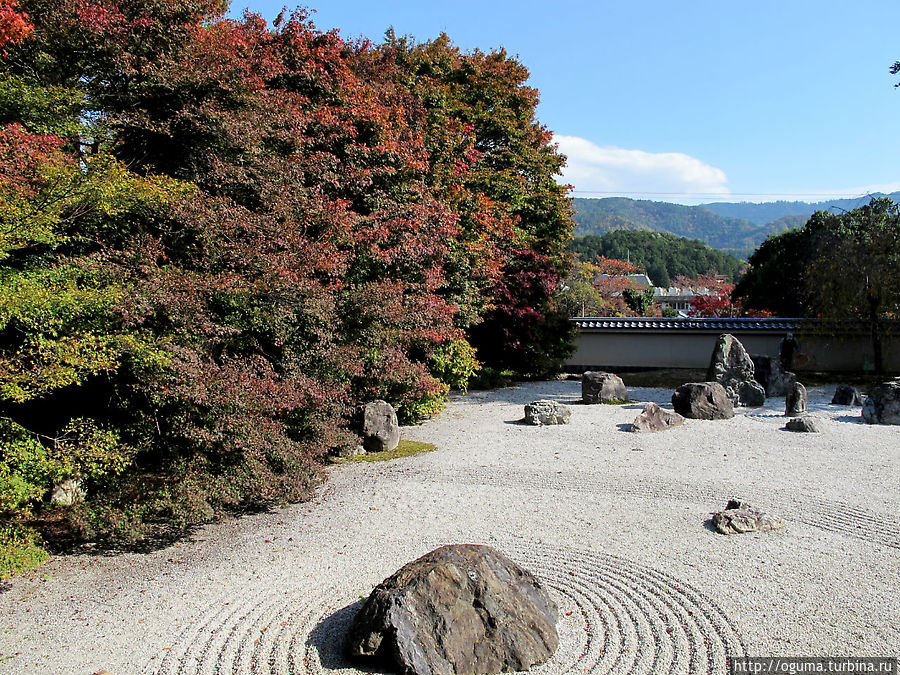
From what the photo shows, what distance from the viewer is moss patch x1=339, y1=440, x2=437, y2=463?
1013cm

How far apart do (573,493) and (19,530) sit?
609cm

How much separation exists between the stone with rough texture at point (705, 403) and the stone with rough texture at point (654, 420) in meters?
0.74

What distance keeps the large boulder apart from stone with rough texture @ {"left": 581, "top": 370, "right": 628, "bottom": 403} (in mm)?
11474

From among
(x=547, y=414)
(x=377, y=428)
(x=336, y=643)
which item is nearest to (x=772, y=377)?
(x=547, y=414)

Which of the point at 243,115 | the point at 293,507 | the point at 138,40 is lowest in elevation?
the point at 293,507

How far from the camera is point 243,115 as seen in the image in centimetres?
806

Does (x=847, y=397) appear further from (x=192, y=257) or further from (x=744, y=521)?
(x=192, y=257)

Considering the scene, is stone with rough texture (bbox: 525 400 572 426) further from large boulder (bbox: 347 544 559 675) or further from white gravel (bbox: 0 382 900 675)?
large boulder (bbox: 347 544 559 675)

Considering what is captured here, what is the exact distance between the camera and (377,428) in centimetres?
1059

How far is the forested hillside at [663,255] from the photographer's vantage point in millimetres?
69562

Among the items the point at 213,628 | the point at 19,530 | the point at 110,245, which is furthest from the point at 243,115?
the point at 213,628

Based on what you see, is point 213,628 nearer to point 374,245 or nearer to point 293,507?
point 293,507

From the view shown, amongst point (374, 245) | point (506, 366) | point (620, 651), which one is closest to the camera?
point (620, 651)

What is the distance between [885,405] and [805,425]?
216 centimetres
